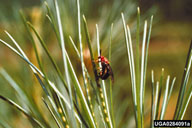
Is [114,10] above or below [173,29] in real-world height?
below

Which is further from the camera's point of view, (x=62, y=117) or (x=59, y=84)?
(x=59, y=84)

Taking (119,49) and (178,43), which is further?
(178,43)

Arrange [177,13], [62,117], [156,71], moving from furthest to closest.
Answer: [177,13] < [156,71] < [62,117]

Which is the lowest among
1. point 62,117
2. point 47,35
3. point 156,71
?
point 62,117

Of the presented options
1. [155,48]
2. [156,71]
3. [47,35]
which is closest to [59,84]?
[47,35]

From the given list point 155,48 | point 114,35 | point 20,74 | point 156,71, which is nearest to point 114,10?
point 114,35

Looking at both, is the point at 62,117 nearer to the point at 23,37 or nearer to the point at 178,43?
the point at 23,37

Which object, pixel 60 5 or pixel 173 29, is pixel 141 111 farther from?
pixel 173 29

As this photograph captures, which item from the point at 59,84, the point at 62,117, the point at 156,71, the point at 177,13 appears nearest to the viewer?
the point at 62,117

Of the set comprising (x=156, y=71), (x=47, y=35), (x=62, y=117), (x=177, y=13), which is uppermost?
(x=177, y=13)
